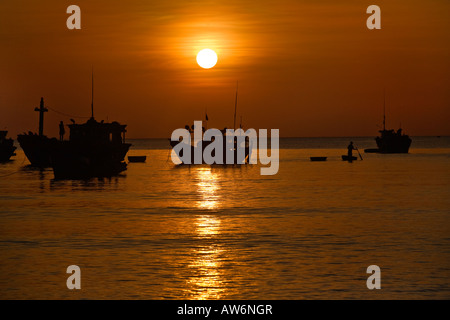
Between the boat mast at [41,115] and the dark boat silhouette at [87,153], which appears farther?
the boat mast at [41,115]

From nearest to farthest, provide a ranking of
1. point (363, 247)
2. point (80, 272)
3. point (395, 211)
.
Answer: point (80, 272) → point (363, 247) → point (395, 211)

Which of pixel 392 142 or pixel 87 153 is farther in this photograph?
pixel 392 142

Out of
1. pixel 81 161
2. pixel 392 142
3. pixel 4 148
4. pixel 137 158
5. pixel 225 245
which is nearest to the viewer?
pixel 225 245

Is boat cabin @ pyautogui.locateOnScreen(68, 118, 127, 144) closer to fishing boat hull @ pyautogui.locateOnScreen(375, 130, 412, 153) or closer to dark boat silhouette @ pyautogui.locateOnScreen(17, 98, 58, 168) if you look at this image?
dark boat silhouette @ pyautogui.locateOnScreen(17, 98, 58, 168)

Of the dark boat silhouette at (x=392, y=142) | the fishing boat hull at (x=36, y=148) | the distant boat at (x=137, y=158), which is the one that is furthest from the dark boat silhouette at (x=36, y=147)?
the dark boat silhouette at (x=392, y=142)

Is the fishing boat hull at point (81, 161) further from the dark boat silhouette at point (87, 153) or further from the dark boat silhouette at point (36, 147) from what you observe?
the dark boat silhouette at point (36, 147)

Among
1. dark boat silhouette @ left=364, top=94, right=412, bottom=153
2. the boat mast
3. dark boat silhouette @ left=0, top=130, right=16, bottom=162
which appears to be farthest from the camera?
dark boat silhouette @ left=364, top=94, right=412, bottom=153

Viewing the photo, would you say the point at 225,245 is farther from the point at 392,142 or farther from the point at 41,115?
the point at 392,142

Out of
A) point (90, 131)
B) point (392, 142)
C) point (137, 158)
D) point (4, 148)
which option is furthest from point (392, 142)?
point (90, 131)

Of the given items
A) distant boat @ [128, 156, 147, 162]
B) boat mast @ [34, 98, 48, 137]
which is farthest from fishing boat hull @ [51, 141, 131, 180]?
distant boat @ [128, 156, 147, 162]

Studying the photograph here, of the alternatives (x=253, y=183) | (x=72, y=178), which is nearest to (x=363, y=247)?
(x=253, y=183)

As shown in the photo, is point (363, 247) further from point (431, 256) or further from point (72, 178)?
point (72, 178)
